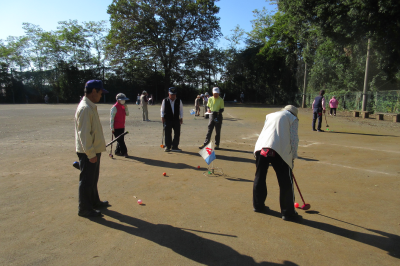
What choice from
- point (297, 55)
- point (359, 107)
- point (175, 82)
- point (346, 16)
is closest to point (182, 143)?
point (346, 16)

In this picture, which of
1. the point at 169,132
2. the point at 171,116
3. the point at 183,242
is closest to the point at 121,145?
the point at 169,132

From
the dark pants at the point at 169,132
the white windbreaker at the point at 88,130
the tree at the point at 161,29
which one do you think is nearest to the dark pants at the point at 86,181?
the white windbreaker at the point at 88,130

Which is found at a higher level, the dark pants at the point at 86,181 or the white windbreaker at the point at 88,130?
the white windbreaker at the point at 88,130

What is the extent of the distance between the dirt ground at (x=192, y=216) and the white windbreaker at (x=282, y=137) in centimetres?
106

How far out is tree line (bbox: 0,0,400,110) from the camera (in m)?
30.7

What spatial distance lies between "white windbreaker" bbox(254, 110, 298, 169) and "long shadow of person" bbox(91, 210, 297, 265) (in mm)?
1578

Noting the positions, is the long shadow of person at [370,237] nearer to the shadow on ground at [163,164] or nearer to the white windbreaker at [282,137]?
the white windbreaker at [282,137]

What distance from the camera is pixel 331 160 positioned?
27.5 ft

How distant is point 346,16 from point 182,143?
47.6 feet

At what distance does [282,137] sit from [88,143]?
9.50 ft

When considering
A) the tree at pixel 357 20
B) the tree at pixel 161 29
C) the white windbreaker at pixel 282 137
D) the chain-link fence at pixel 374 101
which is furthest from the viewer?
the tree at pixel 161 29

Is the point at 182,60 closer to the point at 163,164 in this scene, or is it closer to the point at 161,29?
the point at 161,29

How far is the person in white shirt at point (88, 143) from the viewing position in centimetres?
418

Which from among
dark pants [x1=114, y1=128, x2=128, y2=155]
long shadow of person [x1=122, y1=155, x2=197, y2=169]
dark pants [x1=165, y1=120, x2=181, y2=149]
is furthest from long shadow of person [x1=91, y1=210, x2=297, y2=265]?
dark pants [x1=165, y1=120, x2=181, y2=149]
